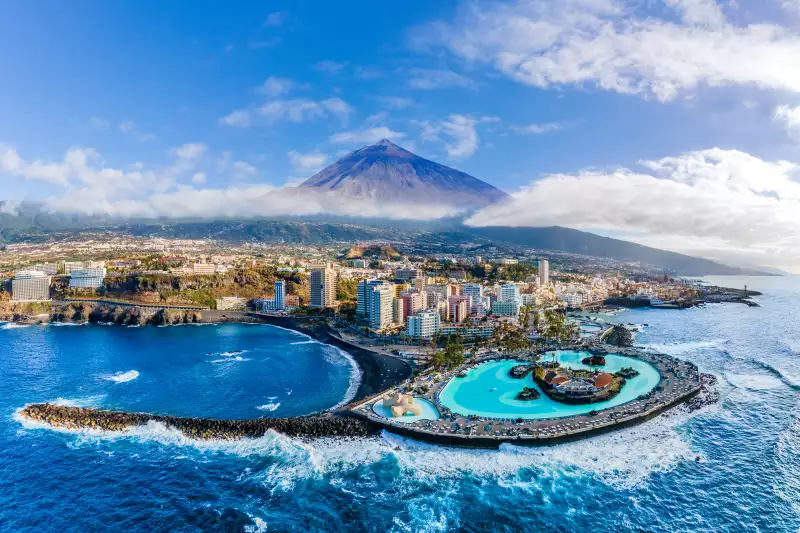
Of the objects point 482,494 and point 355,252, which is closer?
point 482,494

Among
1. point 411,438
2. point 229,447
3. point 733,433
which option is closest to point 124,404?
point 229,447

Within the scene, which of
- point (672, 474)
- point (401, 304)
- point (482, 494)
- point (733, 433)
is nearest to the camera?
point (482, 494)

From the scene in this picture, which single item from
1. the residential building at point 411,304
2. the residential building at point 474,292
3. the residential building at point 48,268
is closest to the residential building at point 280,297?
the residential building at point 411,304

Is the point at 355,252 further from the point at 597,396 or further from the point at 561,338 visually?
the point at 597,396

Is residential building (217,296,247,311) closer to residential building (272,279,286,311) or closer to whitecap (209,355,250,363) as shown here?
residential building (272,279,286,311)

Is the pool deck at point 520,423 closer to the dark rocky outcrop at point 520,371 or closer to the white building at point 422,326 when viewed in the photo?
the dark rocky outcrop at point 520,371

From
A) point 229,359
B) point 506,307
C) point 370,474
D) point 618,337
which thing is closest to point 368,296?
point 506,307
